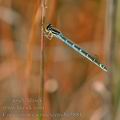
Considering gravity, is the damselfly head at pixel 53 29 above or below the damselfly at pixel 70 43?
above

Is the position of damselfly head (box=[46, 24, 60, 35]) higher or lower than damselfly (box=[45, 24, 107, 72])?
higher

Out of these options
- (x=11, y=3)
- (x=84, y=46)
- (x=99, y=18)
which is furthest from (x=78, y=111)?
(x=11, y=3)

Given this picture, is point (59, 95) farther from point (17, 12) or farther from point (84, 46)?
point (17, 12)

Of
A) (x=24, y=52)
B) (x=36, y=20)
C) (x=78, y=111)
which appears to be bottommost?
(x=78, y=111)

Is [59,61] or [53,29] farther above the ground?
[53,29]
